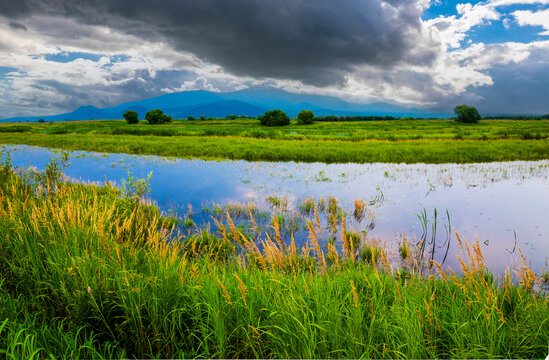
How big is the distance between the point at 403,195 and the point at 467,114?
5702 centimetres

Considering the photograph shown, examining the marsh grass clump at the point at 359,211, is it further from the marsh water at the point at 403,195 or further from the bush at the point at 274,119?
the bush at the point at 274,119

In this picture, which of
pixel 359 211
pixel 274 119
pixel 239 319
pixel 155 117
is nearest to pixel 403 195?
pixel 359 211

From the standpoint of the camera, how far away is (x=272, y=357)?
3383 mm

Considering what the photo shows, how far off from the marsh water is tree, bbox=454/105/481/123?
40941mm

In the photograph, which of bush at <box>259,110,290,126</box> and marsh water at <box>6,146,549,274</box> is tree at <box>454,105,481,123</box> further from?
bush at <box>259,110,290,126</box>

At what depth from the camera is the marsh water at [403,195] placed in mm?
8484

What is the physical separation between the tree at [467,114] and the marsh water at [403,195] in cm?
4094

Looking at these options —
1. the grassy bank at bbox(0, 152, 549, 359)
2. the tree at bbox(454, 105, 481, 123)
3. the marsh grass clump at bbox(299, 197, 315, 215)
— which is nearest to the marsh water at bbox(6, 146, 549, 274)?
the marsh grass clump at bbox(299, 197, 315, 215)

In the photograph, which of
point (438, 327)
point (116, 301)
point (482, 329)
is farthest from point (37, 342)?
point (482, 329)

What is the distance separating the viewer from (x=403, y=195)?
1333cm

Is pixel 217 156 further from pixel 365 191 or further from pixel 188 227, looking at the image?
pixel 188 227

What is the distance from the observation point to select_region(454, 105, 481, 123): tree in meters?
55.0

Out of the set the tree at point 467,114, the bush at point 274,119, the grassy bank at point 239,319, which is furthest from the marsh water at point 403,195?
the bush at point 274,119

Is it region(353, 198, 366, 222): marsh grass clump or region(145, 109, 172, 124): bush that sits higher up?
region(145, 109, 172, 124): bush
